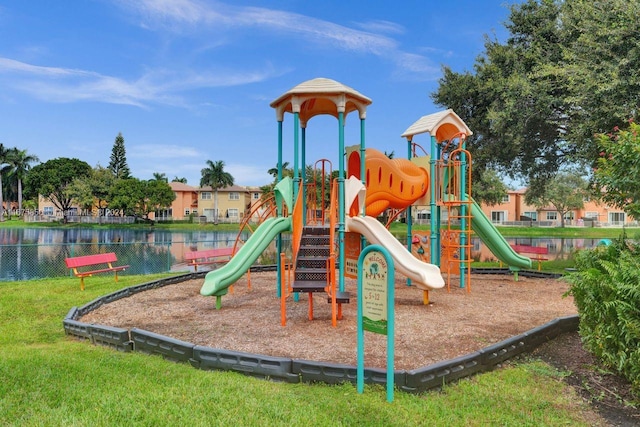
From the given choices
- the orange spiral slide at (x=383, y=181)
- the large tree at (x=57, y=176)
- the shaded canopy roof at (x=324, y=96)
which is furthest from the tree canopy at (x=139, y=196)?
the shaded canopy roof at (x=324, y=96)

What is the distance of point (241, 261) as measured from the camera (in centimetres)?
845

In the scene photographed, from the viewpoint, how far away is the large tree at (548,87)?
42.9 ft

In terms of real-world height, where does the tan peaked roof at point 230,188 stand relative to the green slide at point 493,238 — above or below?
above

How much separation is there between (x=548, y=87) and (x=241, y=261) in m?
13.0

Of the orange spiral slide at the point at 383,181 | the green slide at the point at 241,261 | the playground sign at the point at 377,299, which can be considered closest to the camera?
the playground sign at the point at 377,299

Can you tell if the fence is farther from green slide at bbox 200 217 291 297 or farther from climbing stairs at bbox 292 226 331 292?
climbing stairs at bbox 292 226 331 292

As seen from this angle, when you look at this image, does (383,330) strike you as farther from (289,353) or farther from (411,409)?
(289,353)

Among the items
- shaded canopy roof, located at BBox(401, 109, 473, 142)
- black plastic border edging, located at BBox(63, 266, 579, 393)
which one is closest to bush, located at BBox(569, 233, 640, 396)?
black plastic border edging, located at BBox(63, 266, 579, 393)

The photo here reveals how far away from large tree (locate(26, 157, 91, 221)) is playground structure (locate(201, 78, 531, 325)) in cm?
5653

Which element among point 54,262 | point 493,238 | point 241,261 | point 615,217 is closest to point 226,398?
point 241,261

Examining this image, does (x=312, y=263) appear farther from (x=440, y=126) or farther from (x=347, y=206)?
(x=440, y=126)

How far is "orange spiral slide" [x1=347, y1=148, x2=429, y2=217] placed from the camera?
35.1ft

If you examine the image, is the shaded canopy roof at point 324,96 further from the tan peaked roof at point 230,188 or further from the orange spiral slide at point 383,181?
the tan peaked roof at point 230,188

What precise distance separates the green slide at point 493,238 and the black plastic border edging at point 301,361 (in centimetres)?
574
